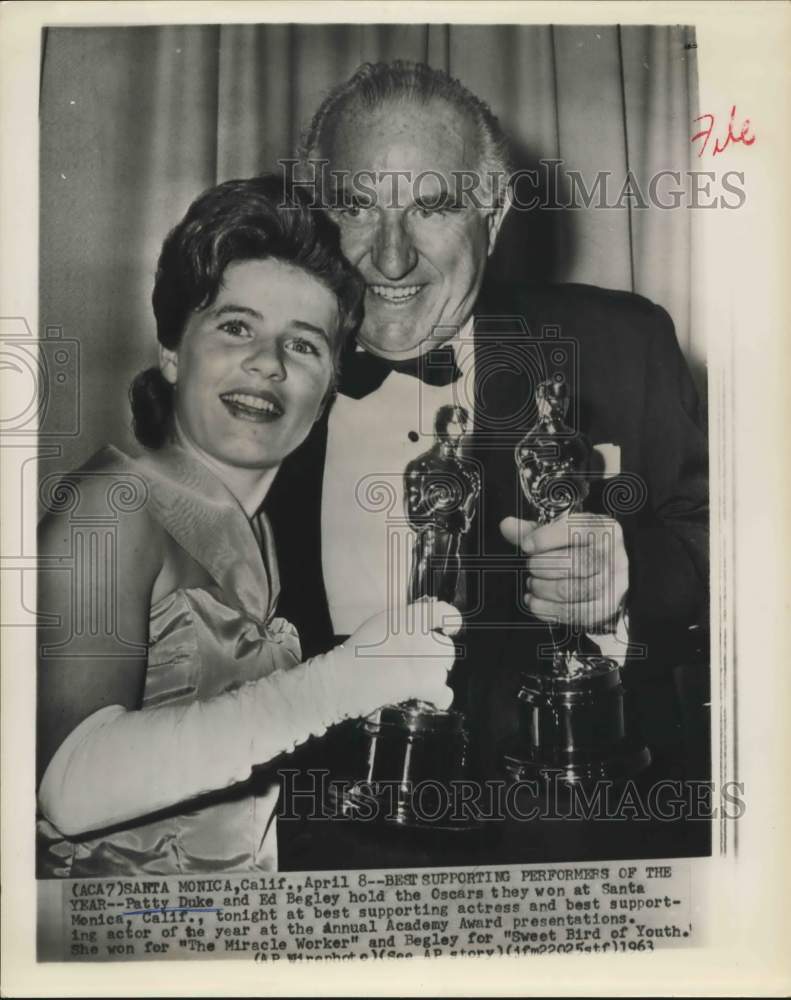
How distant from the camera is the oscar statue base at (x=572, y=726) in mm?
1593

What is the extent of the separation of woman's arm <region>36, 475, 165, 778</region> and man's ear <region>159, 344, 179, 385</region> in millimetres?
198

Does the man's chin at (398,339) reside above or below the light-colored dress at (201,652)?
above

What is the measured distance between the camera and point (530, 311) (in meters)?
1.63

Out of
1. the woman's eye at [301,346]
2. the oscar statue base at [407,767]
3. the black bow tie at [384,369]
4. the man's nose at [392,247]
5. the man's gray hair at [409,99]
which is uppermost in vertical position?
the man's gray hair at [409,99]

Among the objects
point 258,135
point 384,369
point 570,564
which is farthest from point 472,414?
point 258,135

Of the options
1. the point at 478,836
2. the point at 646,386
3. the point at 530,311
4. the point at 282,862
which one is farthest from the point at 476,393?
the point at 282,862

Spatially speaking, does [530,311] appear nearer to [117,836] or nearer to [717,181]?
[717,181]

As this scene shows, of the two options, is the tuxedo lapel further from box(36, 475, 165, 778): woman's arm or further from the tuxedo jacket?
box(36, 475, 165, 778): woman's arm

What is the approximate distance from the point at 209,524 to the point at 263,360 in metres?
0.29

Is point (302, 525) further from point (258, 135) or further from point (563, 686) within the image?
point (258, 135)

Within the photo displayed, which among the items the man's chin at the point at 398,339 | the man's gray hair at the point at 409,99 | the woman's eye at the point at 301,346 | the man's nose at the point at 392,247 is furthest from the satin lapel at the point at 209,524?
the man's gray hair at the point at 409,99

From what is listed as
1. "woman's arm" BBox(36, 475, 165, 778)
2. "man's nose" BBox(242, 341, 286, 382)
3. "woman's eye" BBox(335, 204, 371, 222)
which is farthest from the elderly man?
"woman's arm" BBox(36, 475, 165, 778)

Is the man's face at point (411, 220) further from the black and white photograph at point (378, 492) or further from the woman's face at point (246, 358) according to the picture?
the woman's face at point (246, 358)

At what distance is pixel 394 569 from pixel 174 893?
65cm
